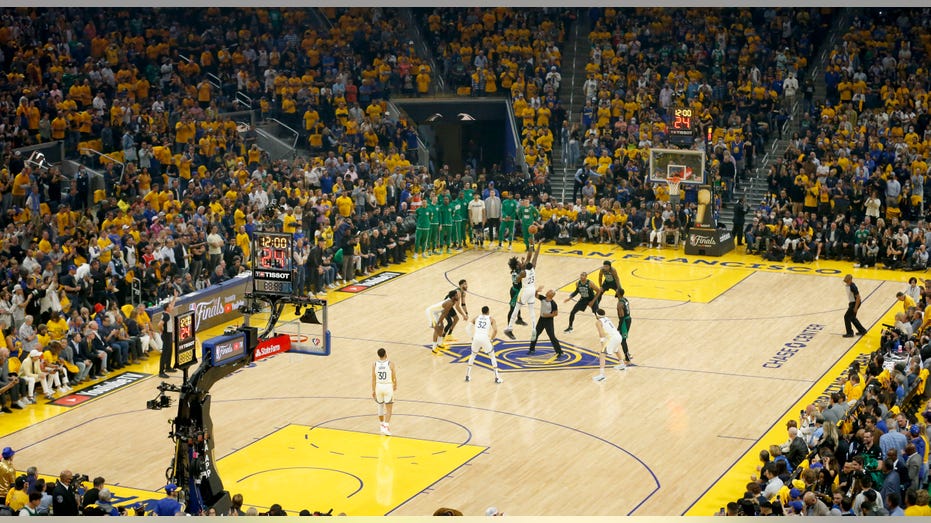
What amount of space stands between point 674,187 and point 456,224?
22.4 feet

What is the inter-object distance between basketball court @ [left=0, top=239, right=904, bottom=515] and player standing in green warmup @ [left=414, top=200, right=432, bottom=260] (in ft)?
15.0

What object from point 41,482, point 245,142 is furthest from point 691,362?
point 245,142

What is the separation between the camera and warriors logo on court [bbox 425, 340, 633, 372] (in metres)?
30.5

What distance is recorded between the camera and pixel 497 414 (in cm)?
2727

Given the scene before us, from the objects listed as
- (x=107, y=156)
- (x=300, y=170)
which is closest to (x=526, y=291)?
(x=300, y=170)

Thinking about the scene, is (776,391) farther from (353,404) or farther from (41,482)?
(41,482)

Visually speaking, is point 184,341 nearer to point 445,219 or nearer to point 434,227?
point 434,227

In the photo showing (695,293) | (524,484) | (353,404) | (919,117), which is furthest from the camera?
(919,117)

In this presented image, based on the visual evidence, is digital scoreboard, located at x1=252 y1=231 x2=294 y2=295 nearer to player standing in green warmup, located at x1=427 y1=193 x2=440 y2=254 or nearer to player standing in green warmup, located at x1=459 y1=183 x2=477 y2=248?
player standing in green warmup, located at x1=427 y1=193 x2=440 y2=254

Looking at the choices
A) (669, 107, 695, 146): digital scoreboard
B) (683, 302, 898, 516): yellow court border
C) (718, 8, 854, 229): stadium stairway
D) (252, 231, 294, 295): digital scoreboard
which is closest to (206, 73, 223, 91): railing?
(669, 107, 695, 146): digital scoreboard

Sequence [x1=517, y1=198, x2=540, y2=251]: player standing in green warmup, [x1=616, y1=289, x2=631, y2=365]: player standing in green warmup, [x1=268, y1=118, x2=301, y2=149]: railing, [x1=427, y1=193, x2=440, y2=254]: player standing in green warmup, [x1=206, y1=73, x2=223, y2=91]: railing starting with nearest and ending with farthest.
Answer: [x1=616, y1=289, x2=631, y2=365]: player standing in green warmup, [x1=427, y1=193, x2=440, y2=254]: player standing in green warmup, [x1=517, y1=198, x2=540, y2=251]: player standing in green warmup, [x1=268, y1=118, x2=301, y2=149]: railing, [x1=206, y1=73, x2=223, y2=91]: railing

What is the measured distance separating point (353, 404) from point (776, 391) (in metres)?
8.67

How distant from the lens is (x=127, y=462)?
80.7 ft

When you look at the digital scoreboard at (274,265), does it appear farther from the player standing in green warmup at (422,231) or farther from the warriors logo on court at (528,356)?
the player standing in green warmup at (422,231)
